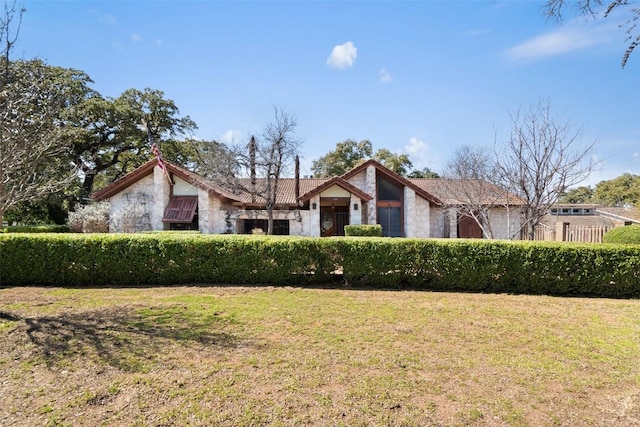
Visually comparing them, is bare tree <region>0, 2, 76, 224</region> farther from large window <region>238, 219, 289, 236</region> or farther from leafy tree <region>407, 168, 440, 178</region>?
leafy tree <region>407, 168, 440, 178</region>

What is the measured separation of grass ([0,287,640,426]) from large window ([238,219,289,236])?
1573cm

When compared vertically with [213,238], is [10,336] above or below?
below

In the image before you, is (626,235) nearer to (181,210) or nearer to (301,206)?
(301,206)

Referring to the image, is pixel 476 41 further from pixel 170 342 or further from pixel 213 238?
pixel 170 342

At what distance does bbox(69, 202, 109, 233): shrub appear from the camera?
69.4 ft

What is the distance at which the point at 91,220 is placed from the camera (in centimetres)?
2109

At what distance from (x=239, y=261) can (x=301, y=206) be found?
13709 millimetres

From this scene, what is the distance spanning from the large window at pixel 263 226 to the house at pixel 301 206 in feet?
0.24

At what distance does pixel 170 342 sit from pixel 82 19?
33.9 feet

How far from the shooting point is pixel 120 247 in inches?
402

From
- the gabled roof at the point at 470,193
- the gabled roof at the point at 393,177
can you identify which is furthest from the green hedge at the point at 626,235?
the gabled roof at the point at 393,177

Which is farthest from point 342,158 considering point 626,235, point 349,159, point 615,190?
point 615,190

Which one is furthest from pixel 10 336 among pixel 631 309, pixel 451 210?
pixel 451 210

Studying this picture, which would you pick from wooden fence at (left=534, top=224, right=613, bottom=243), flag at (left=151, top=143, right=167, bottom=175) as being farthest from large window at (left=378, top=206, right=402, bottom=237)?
flag at (left=151, top=143, right=167, bottom=175)
